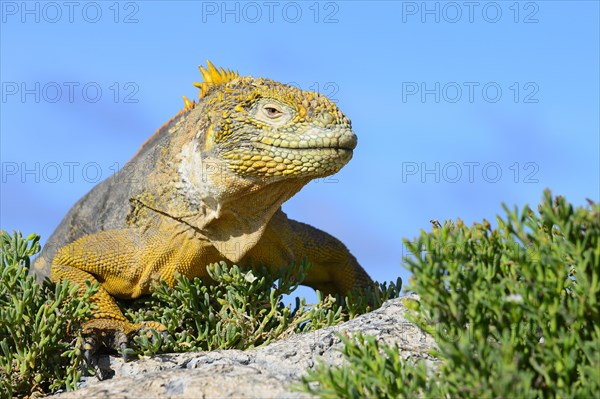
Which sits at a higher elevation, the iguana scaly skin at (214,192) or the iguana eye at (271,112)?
the iguana eye at (271,112)

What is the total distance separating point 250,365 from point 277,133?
2256 mm

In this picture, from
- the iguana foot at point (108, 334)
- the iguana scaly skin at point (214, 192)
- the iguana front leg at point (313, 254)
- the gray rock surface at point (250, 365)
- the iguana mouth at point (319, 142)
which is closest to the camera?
the gray rock surface at point (250, 365)

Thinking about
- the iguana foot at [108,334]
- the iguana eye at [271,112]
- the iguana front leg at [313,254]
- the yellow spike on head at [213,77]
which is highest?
the yellow spike on head at [213,77]

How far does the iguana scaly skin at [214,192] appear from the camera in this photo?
8.15m

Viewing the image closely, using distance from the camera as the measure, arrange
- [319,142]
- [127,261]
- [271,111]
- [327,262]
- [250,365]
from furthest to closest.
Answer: [327,262] → [127,261] → [271,111] → [319,142] → [250,365]

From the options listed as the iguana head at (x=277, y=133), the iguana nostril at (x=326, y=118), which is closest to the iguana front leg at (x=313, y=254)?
the iguana head at (x=277, y=133)

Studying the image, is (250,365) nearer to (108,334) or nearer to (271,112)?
(108,334)

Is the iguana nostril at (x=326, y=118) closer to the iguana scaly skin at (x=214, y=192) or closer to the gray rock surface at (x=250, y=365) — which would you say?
the iguana scaly skin at (x=214, y=192)

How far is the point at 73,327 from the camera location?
796 centimetres

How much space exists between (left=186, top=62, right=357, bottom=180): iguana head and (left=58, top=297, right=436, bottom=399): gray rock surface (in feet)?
4.35

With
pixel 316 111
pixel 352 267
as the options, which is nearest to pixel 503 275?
pixel 316 111

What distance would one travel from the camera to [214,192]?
8.38 metres

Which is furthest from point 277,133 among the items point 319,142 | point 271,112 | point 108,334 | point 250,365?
point 250,365

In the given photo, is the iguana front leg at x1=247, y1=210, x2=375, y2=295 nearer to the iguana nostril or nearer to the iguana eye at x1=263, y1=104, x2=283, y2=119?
the iguana eye at x1=263, y1=104, x2=283, y2=119
